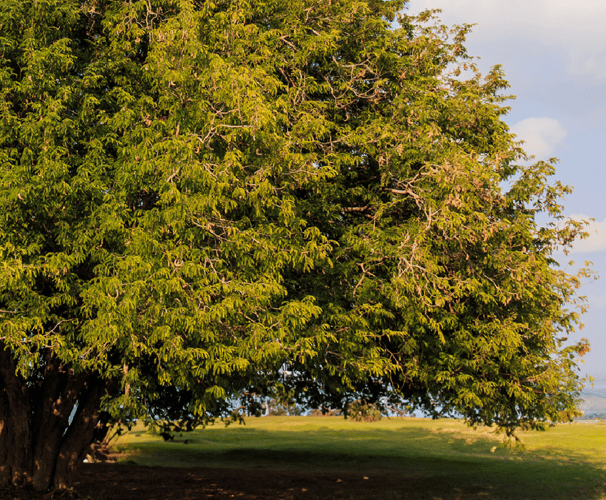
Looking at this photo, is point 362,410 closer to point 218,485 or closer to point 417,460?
point 218,485

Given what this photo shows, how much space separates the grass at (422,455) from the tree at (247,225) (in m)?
6.67

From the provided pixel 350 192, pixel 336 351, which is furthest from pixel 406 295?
pixel 350 192

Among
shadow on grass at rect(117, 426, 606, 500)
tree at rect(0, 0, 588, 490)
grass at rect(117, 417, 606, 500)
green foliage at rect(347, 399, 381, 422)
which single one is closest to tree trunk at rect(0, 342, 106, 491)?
tree at rect(0, 0, 588, 490)

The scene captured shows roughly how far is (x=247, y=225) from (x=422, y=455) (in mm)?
31148

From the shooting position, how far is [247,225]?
13.0 meters

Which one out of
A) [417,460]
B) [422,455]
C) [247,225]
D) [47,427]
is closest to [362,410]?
[247,225]

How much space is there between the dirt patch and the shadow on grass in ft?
3.94

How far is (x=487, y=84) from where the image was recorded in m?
19.9

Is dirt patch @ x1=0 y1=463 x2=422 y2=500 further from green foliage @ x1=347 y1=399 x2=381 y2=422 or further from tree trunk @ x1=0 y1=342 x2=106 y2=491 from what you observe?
green foliage @ x1=347 y1=399 x2=381 y2=422

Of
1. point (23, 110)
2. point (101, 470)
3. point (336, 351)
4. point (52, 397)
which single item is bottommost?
point (101, 470)

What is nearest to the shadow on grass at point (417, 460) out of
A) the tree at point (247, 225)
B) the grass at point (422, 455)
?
the grass at point (422, 455)

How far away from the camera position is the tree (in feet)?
38.8

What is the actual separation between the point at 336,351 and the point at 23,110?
10.1m

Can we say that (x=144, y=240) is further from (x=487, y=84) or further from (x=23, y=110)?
(x=487, y=84)
